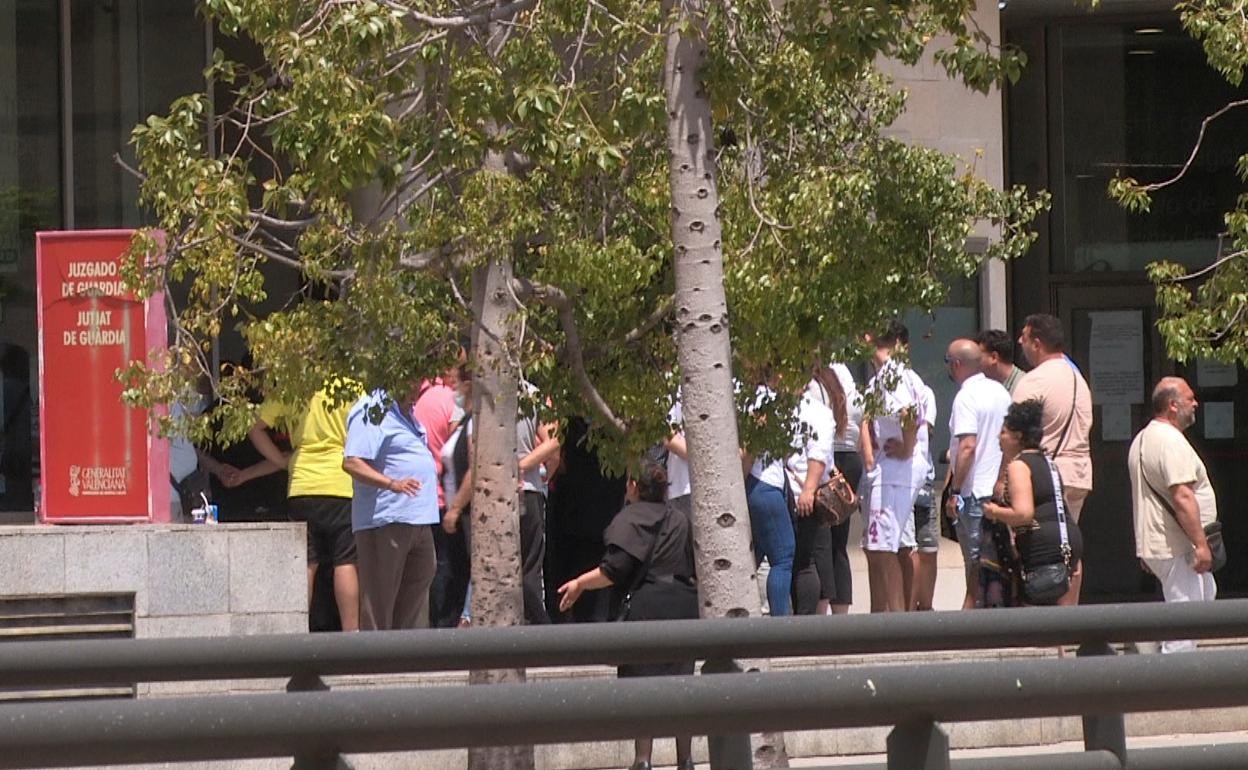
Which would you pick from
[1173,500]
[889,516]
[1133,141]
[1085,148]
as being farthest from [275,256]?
[1133,141]

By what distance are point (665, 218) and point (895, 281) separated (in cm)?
105

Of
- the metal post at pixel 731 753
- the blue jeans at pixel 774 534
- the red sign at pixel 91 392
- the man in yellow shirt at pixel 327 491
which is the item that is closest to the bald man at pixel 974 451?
the blue jeans at pixel 774 534

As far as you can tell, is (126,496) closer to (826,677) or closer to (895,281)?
(895,281)

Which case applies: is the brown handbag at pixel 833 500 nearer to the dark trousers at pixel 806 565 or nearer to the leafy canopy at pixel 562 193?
the dark trousers at pixel 806 565

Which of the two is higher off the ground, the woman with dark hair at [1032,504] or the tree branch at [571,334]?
the tree branch at [571,334]

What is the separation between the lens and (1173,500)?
11.6 meters

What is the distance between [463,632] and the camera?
222 inches

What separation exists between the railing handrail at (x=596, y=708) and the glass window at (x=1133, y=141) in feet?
42.6

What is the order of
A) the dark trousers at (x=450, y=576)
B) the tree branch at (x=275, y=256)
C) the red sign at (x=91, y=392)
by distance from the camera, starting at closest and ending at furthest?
the tree branch at (x=275, y=256) < the red sign at (x=91, y=392) < the dark trousers at (x=450, y=576)

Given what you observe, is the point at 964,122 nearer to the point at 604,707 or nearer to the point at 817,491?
the point at 817,491

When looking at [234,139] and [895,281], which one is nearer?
[895,281]

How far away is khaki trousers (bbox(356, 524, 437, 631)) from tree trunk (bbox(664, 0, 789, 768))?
4467 millimetres

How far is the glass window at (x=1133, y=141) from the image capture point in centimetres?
1692

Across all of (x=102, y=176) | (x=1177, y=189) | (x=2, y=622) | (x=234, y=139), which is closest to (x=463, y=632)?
(x=2, y=622)
